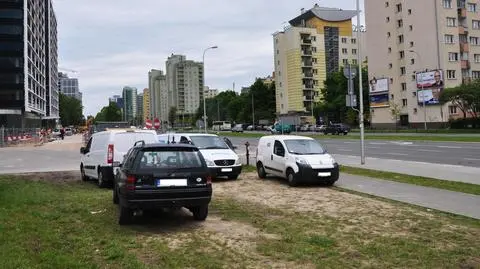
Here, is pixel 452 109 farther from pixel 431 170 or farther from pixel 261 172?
pixel 261 172

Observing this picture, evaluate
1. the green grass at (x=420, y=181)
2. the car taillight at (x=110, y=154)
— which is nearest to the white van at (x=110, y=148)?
the car taillight at (x=110, y=154)

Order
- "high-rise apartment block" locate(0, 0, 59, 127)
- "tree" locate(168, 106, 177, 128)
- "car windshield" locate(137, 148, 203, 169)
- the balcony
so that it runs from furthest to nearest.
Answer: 1. "tree" locate(168, 106, 177, 128)
2. "high-rise apartment block" locate(0, 0, 59, 127)
3. the balcony
4. "car windshield" locate(137, 148, 203, 169)

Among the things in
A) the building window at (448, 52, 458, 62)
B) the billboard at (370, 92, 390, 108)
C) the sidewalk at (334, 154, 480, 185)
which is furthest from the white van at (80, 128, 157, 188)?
the billboard at (370, 92, 390, 108)

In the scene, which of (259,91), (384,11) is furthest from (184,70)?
(384,11)

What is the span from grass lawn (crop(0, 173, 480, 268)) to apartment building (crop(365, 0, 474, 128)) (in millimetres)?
58895

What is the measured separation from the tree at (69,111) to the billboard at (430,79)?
128 meters

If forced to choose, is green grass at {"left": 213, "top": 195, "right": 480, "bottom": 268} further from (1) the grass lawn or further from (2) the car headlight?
(2) the car headlight

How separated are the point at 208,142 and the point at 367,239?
438 inches

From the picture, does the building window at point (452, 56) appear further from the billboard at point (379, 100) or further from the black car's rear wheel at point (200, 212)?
the black car's rear wheel at point (200, 212)

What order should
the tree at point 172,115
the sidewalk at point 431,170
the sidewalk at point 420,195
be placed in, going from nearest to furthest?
the sidewalk at point 420,195 < the sidewalk at point 431,170 < the tree at point 172,115

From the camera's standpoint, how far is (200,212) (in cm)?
929

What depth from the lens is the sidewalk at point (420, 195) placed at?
34.5 ft

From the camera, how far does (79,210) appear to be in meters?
10.5

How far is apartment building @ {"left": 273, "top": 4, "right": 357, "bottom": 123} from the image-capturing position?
110 m
